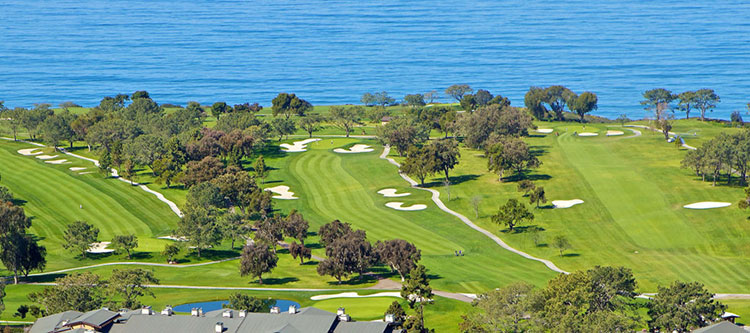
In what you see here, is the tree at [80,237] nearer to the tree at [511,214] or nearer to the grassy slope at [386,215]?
the grassy slope at [386,215]

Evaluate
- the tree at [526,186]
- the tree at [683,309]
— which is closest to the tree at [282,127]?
the tree at [526,186]

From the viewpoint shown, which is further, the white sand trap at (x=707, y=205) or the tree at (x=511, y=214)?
the white sand trap at (x=707, y=205)

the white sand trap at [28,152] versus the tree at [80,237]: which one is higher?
the white sand trap at [28,152]

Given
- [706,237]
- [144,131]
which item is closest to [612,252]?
[706,237]

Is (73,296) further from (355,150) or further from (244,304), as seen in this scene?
(355,150)

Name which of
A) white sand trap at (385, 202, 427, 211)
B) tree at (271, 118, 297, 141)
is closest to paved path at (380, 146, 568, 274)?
white sand trap at (385, 202, 427, 211)

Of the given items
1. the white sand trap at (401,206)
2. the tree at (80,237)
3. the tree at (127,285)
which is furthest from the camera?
the white sand trap at (401,206)

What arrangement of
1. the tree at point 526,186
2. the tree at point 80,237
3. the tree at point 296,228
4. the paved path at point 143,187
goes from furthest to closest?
the paved path at point 143,187 < the tree at point 526,186 < the tree at point 296,228 < the tree at point 80,237

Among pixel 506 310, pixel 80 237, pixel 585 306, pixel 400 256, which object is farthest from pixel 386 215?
pixel 506 310
